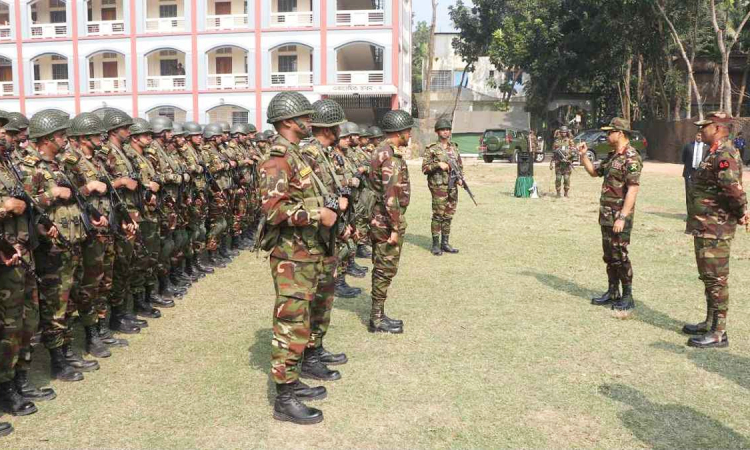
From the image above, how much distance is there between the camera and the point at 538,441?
387 cm

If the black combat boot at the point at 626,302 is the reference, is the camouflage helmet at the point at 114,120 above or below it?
above

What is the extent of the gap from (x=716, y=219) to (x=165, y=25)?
33.7 meters

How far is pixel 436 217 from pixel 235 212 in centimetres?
310

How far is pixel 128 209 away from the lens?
19.7 ft

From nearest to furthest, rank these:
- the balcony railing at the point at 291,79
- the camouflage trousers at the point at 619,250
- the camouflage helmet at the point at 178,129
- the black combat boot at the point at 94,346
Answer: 1. the black combat boot at the point at 94,346
2. the camouflage trousers at the point at 619,250
3. the camouflage helmet at the point at 178,129
4. the balcony railing at the point at 291,79

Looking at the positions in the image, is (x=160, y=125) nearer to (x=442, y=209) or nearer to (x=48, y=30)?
(x=442, y=209)

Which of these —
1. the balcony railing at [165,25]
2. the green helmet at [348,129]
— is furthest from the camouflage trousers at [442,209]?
the balcony railing at [165,25]

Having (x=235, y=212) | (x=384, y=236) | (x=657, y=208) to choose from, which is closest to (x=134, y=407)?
(x=384, y=236)

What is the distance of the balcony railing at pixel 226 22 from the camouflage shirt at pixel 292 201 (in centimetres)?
3121

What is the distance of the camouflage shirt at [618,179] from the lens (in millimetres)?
6371

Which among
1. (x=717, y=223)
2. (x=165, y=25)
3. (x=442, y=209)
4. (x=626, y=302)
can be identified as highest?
(x=165, y=25)

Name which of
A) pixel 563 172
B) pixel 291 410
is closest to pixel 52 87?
pixel 563 172

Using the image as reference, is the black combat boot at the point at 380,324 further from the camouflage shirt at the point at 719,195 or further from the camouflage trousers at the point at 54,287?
the camouflage shirt at the point at 719,195

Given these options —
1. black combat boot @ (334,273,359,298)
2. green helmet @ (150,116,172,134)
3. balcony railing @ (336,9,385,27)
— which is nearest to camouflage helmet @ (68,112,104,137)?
green helmet @ (150,116,172,134)
